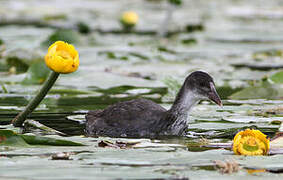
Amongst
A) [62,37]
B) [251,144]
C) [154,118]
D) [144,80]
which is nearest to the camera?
[251,144]

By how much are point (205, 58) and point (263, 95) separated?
4032 millimetres

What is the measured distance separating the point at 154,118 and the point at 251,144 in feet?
6.76

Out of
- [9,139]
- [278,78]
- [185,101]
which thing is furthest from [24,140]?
[278,78]

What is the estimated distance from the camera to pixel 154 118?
602cm

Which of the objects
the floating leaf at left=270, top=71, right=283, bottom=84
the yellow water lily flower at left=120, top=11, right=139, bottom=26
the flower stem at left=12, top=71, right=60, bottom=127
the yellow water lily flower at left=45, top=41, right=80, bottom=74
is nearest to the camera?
the yellow water lily flower at left=45, top=41, right=80, bottom=74

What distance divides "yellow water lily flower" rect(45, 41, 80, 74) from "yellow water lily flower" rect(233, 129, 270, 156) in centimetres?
121

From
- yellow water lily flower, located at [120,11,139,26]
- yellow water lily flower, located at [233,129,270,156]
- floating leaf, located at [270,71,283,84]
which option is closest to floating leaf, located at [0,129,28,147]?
yellow water lily flower, located at [233,129,270,156]

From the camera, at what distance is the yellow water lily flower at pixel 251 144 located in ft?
13.2

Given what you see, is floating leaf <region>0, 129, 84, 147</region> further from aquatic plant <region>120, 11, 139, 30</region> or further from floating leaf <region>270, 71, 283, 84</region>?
aquatic plant <region>120, 11, 139, 30</region>

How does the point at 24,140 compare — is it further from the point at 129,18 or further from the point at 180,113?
the point at 129,18

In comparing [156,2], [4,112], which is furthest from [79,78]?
[156,2]

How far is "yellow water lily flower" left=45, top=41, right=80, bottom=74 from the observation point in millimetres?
4238

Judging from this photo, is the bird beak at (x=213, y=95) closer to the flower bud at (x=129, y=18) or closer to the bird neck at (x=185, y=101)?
the bird neck at (x=185, y=101)

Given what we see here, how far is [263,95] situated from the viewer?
24.0 feet
